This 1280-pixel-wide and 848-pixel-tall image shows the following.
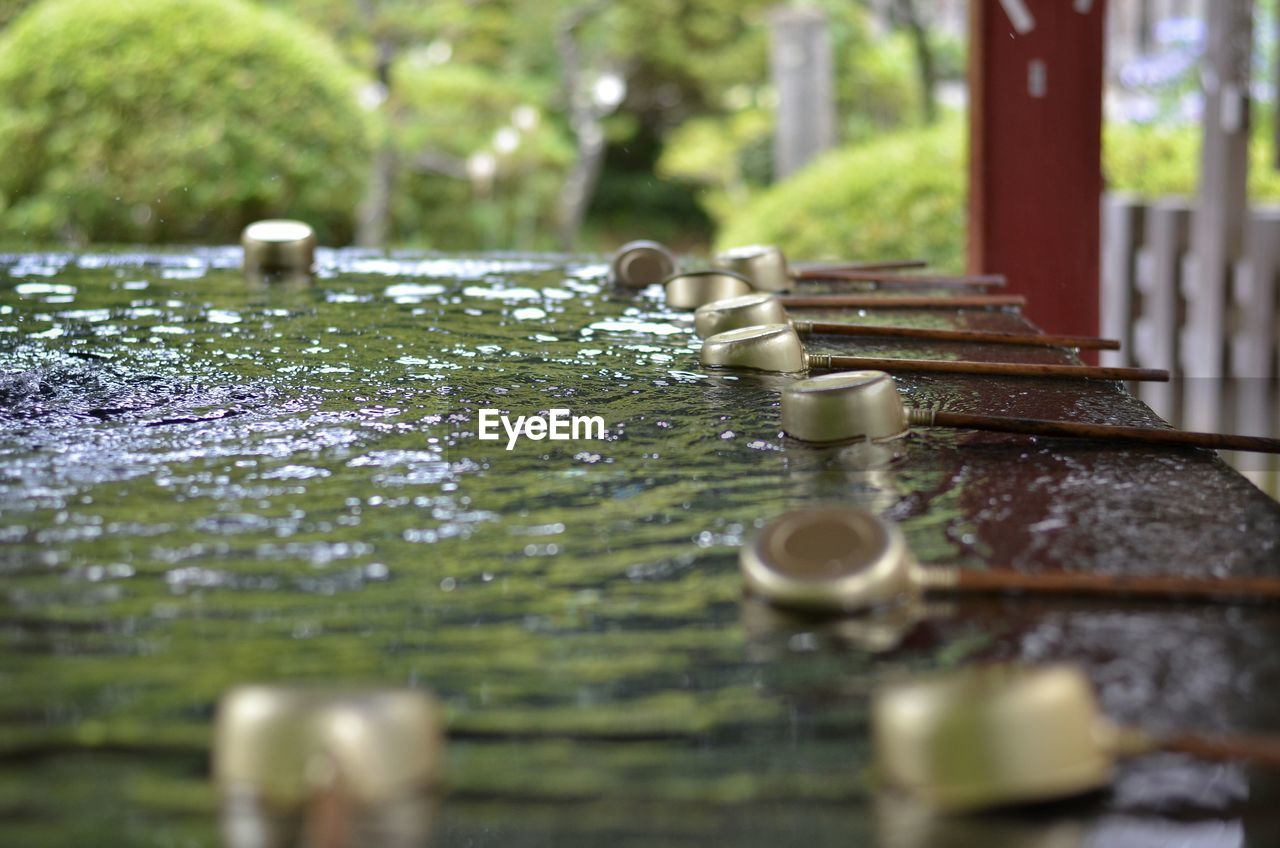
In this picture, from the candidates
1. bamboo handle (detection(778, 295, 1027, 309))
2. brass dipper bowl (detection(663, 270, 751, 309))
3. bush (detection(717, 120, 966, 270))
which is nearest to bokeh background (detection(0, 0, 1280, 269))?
bush (detection(717, 120, 966, 270))

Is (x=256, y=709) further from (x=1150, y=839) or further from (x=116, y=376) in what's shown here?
(x=116, y=376)

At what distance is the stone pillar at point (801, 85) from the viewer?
34.7ft

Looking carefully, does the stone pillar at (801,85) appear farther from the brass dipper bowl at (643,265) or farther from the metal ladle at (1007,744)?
the metal ladle at (1007,744)

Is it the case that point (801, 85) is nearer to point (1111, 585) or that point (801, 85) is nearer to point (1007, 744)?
point (1111, 585)

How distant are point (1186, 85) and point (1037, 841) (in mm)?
10598

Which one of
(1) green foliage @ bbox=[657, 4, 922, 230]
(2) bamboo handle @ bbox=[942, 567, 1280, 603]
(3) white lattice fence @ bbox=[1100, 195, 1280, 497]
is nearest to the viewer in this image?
(2) bamboo handle @ bbox=[942, 567, 1280, 603]

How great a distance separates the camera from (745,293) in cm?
257

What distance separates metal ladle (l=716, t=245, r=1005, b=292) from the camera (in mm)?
2709

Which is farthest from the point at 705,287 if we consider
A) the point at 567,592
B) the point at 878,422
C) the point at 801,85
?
the point at 801,85

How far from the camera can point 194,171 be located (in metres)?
9.03

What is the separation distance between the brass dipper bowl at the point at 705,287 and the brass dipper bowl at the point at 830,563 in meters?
1.45

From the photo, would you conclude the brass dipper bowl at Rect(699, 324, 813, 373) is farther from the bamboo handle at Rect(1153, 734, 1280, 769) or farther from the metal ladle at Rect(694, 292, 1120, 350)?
the bamboo handle at Rect(1153, 734, 1280, 769)

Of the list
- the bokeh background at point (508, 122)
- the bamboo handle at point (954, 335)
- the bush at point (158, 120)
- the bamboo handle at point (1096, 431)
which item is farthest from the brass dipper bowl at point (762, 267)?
the bush at point (158, 120)

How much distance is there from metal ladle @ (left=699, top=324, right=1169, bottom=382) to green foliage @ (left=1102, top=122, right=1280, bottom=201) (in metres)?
7.31
